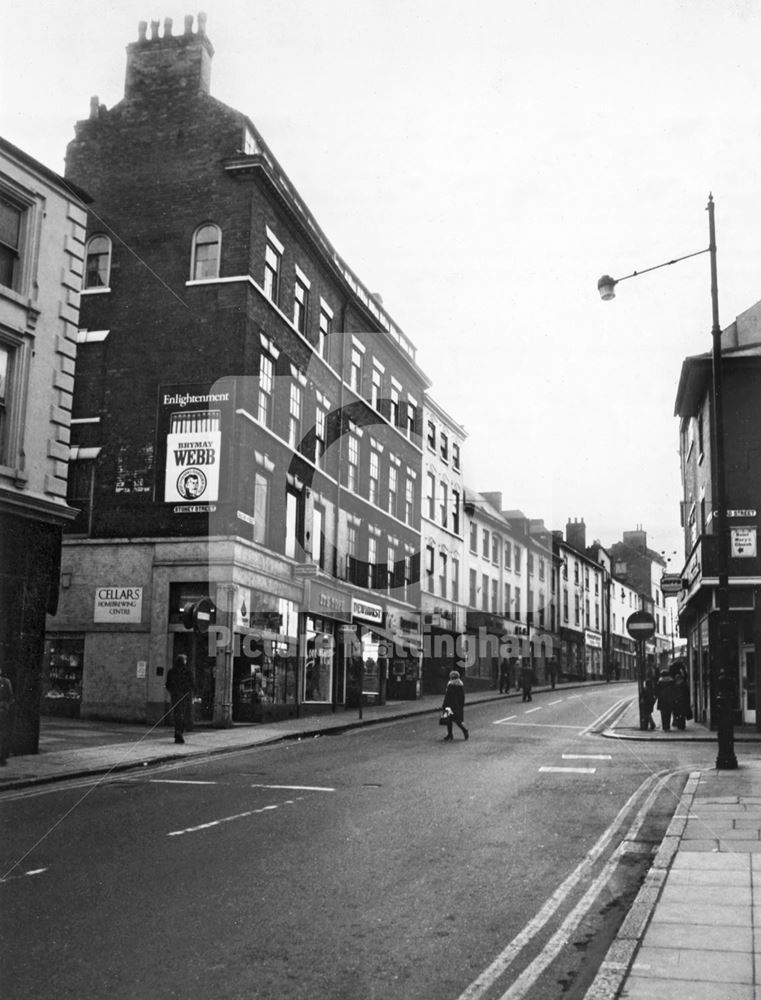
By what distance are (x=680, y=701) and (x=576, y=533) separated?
5880 centimetres

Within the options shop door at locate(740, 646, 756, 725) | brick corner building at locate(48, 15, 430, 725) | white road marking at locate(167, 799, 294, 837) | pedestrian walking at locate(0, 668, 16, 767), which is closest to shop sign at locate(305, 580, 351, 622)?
brick corner building at locate(48, 15, 430, 725)

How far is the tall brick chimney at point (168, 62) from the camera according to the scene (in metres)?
28.6

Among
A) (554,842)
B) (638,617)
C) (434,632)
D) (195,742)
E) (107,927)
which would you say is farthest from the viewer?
(434,632)

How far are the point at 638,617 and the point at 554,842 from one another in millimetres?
15760

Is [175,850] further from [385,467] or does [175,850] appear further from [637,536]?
[637,536]

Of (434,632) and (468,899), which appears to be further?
(434,632)

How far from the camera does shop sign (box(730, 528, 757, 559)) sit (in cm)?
2591

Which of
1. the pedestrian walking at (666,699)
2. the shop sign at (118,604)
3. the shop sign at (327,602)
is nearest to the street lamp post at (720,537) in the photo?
the pedestrian walking at (666,699)

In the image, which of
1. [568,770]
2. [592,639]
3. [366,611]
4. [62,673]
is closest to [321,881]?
[568,770]

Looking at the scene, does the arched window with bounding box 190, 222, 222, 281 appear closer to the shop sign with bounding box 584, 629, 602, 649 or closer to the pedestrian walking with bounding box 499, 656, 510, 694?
the pedestrian walking with bounding box 499, 656, 510, 694

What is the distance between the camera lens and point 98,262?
2814cm

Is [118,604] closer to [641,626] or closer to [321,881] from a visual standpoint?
[641,626]

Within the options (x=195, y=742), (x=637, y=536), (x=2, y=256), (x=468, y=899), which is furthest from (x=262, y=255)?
(x=637, y=536)

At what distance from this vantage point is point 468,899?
7.61m
